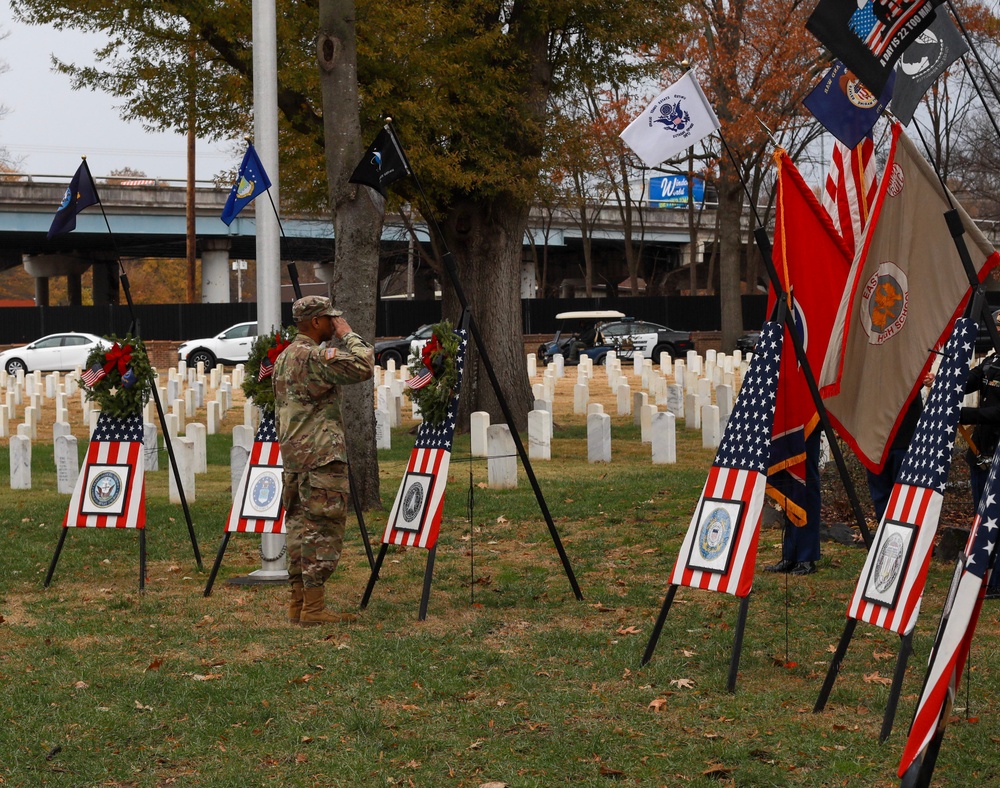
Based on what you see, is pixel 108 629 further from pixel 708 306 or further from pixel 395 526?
pixel 708 306

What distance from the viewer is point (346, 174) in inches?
460

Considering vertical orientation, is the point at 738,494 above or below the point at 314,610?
above

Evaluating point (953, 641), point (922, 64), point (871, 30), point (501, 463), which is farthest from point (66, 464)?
point (953, 641)

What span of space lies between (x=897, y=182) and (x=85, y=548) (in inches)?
287

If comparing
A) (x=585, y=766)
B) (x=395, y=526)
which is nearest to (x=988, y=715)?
(x=585, y=766)

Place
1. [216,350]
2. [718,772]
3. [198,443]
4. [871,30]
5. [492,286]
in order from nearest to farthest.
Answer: [718,772]
[871,30]
[198,443]
[492,286]
[216,350]

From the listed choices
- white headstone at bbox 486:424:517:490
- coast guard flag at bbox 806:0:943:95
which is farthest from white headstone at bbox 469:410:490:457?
coast guard flag at bbox 806:0:943:95

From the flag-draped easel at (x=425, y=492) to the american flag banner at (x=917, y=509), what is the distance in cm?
305

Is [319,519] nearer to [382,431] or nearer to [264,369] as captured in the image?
[264,369]

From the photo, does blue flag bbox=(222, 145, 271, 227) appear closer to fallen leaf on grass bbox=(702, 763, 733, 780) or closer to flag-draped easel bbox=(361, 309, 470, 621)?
flag-draped easel bbox=(361, 309, 470, 621)

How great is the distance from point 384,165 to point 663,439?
813 centimetres

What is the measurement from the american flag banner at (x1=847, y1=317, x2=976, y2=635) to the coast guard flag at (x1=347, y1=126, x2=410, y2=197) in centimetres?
403

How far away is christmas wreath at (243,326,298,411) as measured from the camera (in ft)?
28.6

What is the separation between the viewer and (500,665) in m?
6.77
